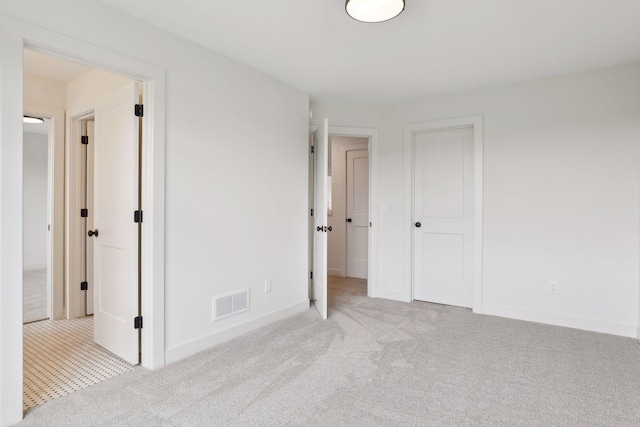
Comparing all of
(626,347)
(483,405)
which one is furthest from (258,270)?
(626,347)

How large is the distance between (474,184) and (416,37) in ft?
5.92

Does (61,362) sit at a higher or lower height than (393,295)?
lower

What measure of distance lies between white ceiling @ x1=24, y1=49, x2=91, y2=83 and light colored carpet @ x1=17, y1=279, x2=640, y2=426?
8.65 feet

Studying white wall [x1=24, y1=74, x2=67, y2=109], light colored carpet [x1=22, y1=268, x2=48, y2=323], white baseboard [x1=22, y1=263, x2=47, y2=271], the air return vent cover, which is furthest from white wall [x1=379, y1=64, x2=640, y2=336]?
white baseboard [x1=22, y1=263, x2=47, y2=271]

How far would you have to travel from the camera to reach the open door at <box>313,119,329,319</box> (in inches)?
137

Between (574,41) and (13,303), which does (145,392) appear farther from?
(574,41)

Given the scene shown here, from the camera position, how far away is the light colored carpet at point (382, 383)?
74.5 inches

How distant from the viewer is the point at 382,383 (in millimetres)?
2246

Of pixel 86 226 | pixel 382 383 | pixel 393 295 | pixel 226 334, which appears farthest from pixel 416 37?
pixel 86 226

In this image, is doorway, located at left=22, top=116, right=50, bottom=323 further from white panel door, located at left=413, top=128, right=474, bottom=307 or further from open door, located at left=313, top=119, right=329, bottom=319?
white panel door, located at left=413, top=128, right=474, bottom=307

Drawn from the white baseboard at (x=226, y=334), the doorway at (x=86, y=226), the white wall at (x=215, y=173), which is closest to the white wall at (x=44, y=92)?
the doorway at (x=86, y=226)

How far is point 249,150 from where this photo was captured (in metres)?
3.19

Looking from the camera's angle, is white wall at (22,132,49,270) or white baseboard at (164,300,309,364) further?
white wall at (22,132,49,270)

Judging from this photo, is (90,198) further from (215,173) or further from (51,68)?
(215,173)
